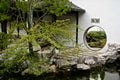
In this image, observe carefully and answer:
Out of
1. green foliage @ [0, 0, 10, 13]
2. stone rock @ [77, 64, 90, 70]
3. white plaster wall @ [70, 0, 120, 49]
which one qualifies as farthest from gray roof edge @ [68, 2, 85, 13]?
green foliage @ [0, 0, 10, 13]

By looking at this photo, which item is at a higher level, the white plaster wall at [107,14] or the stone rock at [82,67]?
the white plaster wall at [107,14]

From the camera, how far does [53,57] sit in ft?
35.5

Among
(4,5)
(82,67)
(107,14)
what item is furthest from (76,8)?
(4,5)

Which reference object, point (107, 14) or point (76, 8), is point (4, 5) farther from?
point (107, 14)

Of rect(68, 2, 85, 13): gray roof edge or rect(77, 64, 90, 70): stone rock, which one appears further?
rect(68, 2, 85, 13): gray roof edge

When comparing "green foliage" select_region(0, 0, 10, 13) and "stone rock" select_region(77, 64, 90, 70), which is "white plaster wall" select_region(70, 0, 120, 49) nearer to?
"stone rock" select_region(77, 64, 90, 70)

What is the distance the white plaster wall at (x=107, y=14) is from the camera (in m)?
13.1

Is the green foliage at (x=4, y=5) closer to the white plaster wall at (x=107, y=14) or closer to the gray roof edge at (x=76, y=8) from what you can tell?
the gray roof edge at (x=76, y=8)

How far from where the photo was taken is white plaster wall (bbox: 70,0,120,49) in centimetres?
1309

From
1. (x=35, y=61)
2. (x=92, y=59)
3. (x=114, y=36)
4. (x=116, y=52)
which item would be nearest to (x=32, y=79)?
(x=35, y=61)

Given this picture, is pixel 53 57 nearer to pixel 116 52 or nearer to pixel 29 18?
pixel 29 18

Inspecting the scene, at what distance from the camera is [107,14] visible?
13.3m

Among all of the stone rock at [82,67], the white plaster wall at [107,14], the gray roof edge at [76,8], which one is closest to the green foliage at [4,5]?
the stone rock at [82,67]

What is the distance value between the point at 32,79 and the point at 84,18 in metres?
5.69
